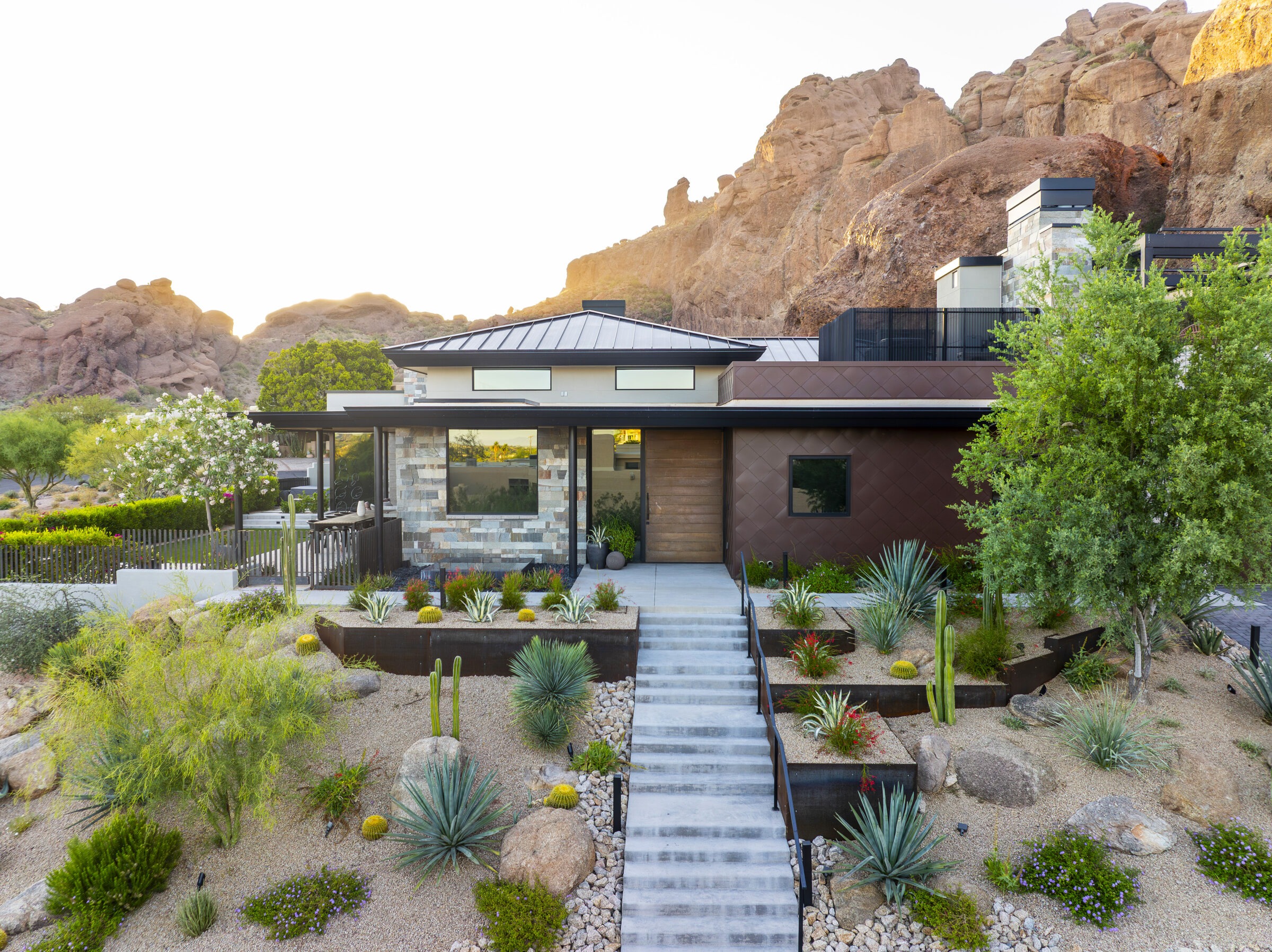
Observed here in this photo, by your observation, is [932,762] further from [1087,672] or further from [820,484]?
[820,484]

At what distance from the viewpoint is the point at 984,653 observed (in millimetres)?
7625

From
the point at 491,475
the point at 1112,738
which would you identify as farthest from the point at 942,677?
the point at 491,475

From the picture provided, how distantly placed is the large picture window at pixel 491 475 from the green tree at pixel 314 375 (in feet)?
92.9

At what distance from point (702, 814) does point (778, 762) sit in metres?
0.96

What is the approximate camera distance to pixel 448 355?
13.5 metres

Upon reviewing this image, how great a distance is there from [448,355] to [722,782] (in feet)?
33.8

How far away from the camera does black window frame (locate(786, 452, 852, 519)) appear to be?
11039mm

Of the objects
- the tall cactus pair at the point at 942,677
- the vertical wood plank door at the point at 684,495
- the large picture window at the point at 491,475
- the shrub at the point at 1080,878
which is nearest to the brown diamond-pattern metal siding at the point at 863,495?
the vertical wood plank door at the point at 684,495

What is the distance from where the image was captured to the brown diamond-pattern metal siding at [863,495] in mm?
11016

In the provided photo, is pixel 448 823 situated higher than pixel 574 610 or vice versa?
pixel 574 610

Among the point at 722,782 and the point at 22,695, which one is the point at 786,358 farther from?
the point at 22,695

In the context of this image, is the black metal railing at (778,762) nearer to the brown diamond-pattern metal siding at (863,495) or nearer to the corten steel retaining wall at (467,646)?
the corten steel retaining wall at (467,646)

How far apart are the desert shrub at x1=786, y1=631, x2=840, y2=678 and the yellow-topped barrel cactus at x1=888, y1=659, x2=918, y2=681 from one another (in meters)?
0.66

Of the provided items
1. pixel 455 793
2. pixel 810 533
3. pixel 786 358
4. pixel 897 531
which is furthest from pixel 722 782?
pixel 786 358
